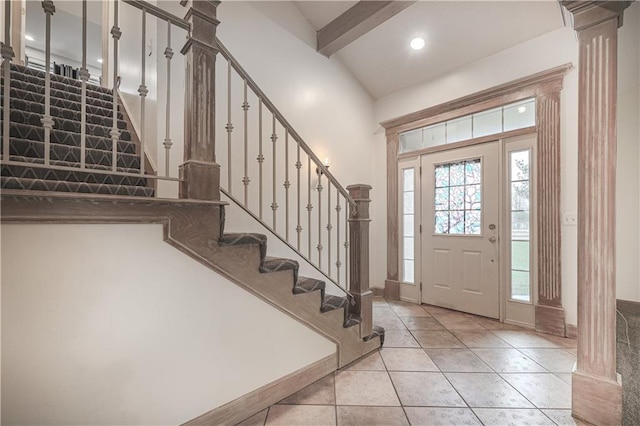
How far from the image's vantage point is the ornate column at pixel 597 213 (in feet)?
5.16

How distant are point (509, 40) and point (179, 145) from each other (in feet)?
11.5

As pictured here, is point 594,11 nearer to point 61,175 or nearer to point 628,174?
point 628,174

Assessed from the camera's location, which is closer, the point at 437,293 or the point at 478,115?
the point at 478,115

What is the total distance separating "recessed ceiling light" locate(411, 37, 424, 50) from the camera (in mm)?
3393

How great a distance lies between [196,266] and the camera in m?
1.48

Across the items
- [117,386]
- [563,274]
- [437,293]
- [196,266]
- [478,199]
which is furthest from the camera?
[437,293]

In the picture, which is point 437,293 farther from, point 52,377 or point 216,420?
point 52,377

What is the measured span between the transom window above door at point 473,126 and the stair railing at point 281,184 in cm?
138

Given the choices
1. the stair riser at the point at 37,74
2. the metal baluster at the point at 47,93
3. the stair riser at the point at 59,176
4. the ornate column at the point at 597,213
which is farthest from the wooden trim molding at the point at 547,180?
the stair riser at the point at 37,74

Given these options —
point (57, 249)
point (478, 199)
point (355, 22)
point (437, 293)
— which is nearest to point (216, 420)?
point (57, 249)

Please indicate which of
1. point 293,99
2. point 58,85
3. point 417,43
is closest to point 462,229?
point 417,43

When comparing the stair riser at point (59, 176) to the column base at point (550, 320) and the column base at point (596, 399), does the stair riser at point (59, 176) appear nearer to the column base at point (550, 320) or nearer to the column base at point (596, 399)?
the column base at point (596, 399)

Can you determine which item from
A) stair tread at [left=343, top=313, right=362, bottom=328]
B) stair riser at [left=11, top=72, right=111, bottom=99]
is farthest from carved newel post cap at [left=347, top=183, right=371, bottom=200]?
stair riser at [left=11, top=72, right=111, bottom=99]

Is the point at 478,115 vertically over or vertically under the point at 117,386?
over
